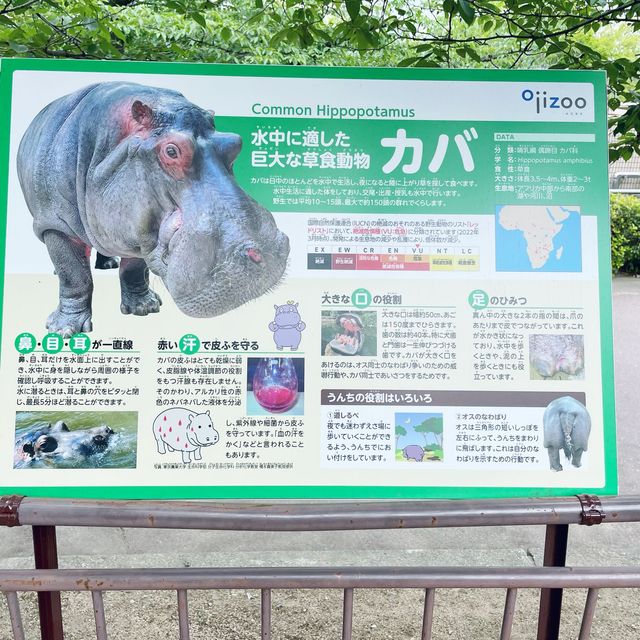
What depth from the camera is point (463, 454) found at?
1.69 m

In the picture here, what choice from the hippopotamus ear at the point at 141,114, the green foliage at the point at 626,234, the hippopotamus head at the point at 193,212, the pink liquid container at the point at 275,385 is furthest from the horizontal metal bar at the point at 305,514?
the green foliage at the point at 626,234

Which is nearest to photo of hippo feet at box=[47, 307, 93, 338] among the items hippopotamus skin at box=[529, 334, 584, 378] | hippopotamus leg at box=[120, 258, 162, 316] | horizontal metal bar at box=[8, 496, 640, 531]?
hippopotamus leg at box=[120, 258, 162, 316]

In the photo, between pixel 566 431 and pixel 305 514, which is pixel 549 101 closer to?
pixel 566 431

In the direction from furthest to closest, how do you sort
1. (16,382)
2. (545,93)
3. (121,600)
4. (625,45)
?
1. (625,45)
2. (121,600)
3. (545,93)
4. (16,382)

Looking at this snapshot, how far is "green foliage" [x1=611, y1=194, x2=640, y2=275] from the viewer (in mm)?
11352

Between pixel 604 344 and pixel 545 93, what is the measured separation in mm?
823

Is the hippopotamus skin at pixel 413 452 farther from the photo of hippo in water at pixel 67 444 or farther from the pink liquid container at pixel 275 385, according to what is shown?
the photo of hippo in water at pixel 67 444

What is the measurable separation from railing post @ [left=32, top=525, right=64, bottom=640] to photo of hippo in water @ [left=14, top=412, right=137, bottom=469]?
0.22m

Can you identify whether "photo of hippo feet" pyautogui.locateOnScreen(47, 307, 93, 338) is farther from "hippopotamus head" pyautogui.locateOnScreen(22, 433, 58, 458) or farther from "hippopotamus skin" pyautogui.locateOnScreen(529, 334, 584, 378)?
"hippopotamus skin" pyautogui.locateOnScreen(529, 334, 584, 378)

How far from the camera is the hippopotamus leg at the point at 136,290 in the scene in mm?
1710

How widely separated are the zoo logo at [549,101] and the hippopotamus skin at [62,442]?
5.56 ft

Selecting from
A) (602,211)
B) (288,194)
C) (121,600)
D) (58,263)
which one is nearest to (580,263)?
(602,211)

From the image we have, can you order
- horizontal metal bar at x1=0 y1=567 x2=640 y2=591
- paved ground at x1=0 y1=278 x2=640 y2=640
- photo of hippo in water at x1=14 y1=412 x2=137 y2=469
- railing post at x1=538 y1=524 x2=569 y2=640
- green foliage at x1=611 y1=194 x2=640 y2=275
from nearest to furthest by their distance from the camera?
horizontal metal bar at x1=0 y1=567 x2=640 y2=591 < photo of hippo in water at x1=14 y1=412 x2=137 y2=469 < railing post at x1=538 y1=524 x2=569 y2=640 < paved ground at x1=0 y1=278 x2=640 y2=640 < green foliage at x1=611 y1=194 x2=640 y2=275

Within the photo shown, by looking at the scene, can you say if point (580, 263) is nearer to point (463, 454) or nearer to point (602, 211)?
point (602, 211)
